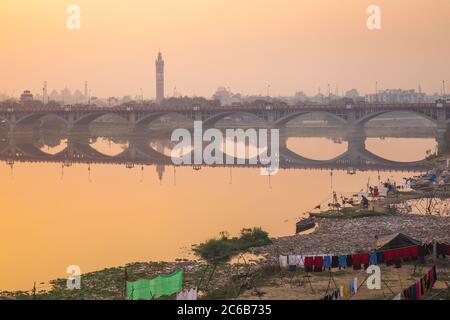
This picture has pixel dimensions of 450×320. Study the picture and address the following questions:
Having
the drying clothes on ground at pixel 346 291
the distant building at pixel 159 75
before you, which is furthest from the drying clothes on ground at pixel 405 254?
the distant building at pixel 159 75

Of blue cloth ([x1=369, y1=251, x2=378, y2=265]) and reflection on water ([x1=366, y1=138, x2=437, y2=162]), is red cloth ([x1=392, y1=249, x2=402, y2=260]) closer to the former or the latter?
blue cloth ([x1=369, y1=251, x2=378, y2=265])

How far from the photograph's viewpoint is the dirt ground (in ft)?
50.1

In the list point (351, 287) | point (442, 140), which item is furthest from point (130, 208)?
point (442, 140)

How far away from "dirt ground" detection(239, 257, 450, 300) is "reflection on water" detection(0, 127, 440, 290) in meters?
6.01

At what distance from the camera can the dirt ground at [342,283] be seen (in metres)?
15.3

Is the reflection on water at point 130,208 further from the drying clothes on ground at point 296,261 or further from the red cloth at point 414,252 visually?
the red cloth at point 414,252

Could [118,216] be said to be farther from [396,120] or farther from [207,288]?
[396,120]

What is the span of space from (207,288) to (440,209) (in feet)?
50.7

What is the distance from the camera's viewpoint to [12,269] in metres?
20.4

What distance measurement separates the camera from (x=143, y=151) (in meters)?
67.0

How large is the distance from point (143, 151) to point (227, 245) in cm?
4522

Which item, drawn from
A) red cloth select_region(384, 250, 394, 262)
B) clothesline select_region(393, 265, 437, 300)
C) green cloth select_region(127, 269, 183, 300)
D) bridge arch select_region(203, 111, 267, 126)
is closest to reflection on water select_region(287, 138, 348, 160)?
bridge arch select_region(203, 111, 267, 126)

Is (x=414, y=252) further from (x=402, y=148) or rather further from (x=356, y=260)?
(x=402, y=148)

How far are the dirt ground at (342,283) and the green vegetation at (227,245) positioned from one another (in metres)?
4.30
